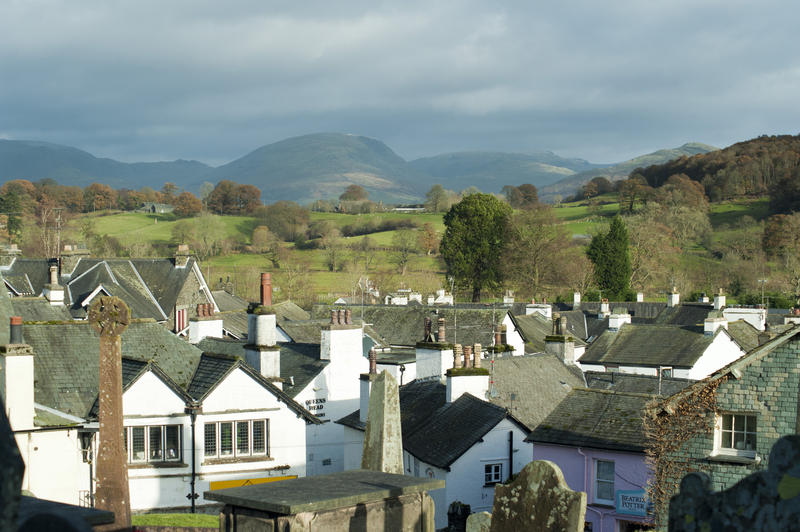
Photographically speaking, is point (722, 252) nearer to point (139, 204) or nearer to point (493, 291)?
point (493, 291)

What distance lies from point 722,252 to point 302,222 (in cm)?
6988

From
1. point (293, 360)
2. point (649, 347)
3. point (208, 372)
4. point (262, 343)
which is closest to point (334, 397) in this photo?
point (293, 360)

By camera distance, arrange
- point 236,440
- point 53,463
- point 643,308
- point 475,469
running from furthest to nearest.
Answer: point 643,308, point 236,440, point 475,469, point 53,463

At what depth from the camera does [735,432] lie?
22.1m

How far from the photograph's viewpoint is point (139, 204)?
558ft

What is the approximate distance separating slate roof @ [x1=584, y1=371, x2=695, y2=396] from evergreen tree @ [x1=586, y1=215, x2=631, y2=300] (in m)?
57.0

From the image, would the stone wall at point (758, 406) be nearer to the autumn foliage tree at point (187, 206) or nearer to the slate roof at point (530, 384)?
the slate roof at point (530, 384)

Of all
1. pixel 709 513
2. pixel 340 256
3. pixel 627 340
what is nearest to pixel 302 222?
pixel 340 256

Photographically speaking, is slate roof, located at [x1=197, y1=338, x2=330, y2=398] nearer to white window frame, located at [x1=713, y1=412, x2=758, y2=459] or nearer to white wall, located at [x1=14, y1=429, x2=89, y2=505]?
white wall, located at [x1=14, y1=429, x2=89, y2=505]

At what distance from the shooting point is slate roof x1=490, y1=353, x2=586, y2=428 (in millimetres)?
30828

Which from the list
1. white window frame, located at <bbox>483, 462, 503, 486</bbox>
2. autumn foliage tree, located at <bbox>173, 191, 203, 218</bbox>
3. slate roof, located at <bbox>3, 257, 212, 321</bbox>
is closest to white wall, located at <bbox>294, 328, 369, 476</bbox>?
white window frame, located at <bbox>483, 462, 503, 486</bbox>

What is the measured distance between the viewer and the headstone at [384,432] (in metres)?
13.9

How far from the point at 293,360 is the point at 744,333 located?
103 ft

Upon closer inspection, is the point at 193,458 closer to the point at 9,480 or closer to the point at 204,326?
the point at 204,326
